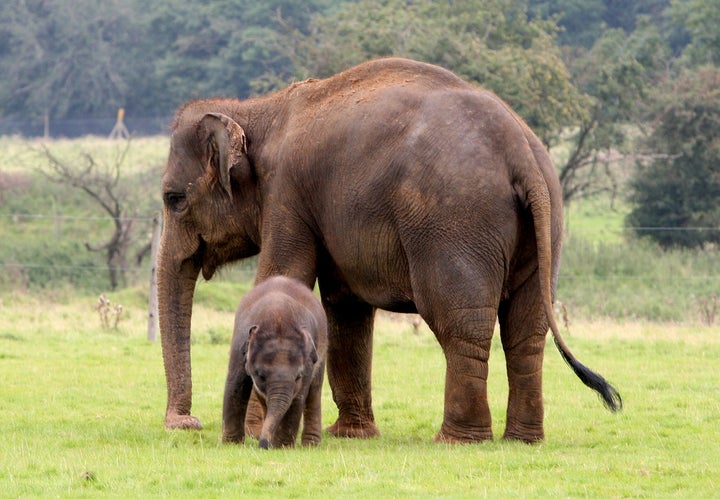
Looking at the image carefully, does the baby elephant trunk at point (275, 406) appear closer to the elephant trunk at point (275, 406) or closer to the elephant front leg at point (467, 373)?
the elephant trunk at point (275, 406)

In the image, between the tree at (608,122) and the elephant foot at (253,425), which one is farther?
the tree at (608,122)

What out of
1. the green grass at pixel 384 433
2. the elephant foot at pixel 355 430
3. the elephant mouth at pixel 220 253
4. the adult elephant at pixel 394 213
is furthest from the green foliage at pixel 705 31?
the elephant foot at pixel 355 430

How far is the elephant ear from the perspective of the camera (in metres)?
11.4

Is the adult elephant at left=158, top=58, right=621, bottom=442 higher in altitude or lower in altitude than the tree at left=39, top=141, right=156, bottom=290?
higher

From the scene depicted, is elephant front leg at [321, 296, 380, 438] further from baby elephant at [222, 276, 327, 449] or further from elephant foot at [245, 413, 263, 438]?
baby elephant at [222, 276, 327, 449]

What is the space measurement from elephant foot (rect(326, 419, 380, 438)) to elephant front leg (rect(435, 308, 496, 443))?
1.39 meters

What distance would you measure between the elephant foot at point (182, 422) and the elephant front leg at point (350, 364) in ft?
3.77

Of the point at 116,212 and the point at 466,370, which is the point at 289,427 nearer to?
the point at 466,370

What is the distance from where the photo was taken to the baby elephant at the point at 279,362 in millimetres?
9398

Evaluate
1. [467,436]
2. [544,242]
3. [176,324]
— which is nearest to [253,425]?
[176,324]

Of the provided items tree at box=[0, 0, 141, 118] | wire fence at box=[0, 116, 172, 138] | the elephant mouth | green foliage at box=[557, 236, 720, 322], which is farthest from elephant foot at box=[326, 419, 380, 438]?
tree at box=[0, 0, 141, 118]

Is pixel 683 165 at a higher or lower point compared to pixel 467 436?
higher

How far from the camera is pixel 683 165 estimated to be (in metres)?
36.8

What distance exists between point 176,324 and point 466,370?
3.35 metres
